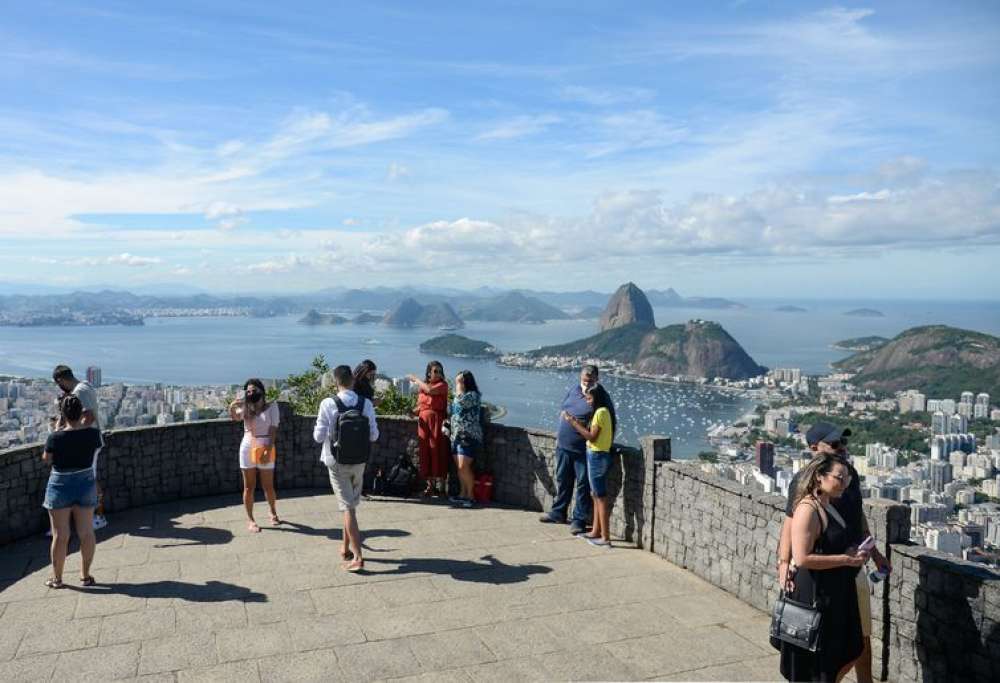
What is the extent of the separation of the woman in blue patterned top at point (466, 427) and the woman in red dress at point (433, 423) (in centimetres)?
26

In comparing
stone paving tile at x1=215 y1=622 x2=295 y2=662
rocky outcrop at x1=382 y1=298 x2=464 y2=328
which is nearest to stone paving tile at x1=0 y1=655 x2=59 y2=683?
stone paving tile at x1=215 y1=622 x2=295 y2=662

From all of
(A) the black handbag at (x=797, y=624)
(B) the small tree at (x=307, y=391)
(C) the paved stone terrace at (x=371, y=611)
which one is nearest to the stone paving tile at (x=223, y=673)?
(C) the paved stone terrace at (x=371, y=611)

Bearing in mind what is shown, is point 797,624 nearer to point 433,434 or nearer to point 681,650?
point 681,650

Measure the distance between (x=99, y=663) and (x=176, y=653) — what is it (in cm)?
47

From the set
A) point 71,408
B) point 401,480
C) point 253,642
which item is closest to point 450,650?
point 253,642

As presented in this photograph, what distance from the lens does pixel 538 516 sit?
8.77 meters

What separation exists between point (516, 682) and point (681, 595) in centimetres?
216

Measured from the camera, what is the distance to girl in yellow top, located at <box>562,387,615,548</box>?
25.0 feet

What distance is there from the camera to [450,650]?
5297mm

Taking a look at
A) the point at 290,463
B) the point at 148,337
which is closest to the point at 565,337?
the point at 148,337

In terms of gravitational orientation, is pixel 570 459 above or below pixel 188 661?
above

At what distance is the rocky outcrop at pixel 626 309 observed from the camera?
139 m

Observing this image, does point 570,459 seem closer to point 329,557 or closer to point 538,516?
point 538,516

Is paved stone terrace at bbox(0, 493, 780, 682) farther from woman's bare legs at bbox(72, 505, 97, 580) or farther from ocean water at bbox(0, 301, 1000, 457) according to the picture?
ocean water at bbox(0, 301, 1000, 457)
